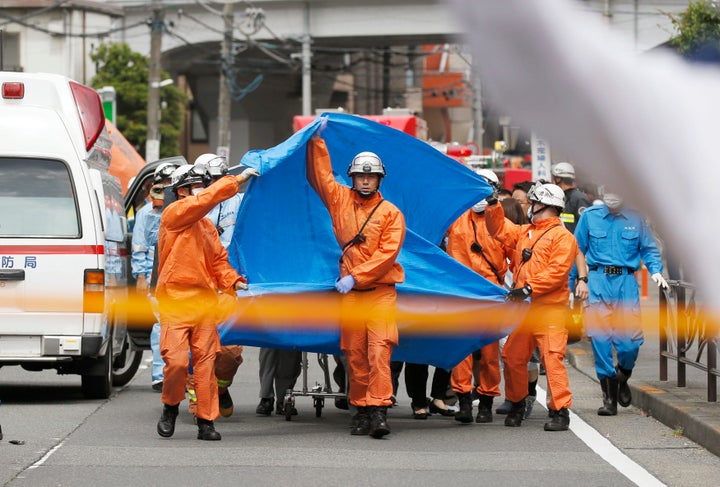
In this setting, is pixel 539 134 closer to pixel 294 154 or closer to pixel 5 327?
pixel 294 154

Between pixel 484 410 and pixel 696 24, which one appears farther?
pixel 696 24

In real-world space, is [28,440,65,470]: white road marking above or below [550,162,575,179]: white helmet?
below

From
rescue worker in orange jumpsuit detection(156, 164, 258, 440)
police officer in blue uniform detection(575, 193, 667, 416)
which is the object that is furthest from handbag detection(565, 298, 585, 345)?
rescue worker in orange jumpsuit detection(156, 164, 258, 440)

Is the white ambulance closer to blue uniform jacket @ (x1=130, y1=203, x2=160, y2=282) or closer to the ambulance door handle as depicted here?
the ambulance door handle

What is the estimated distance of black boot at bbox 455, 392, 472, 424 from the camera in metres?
12.1

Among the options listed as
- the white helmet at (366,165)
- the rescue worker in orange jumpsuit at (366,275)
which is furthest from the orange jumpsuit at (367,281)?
the white helmet at (366,165)

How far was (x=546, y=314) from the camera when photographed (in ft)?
37.8

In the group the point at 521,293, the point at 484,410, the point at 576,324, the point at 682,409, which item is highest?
the point at 521,293

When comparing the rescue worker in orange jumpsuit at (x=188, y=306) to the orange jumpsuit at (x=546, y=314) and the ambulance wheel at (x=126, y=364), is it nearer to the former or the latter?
the orange jumpsuit at (x=546, y=314)

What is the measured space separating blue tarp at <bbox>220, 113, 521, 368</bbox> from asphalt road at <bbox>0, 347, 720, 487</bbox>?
0.73 meters

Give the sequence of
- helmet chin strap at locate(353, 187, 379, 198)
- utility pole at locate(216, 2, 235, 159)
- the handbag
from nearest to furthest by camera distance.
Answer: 1. helmet chin strap at locate(353, 187, 379, 198)
2. the handbag
3. utility pole at locate(216, 2, 235, 159)

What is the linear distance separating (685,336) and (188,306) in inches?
176

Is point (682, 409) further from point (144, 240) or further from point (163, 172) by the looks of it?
point (144, 240)

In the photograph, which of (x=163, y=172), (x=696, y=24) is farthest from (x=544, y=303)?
(x=696, y=24)
